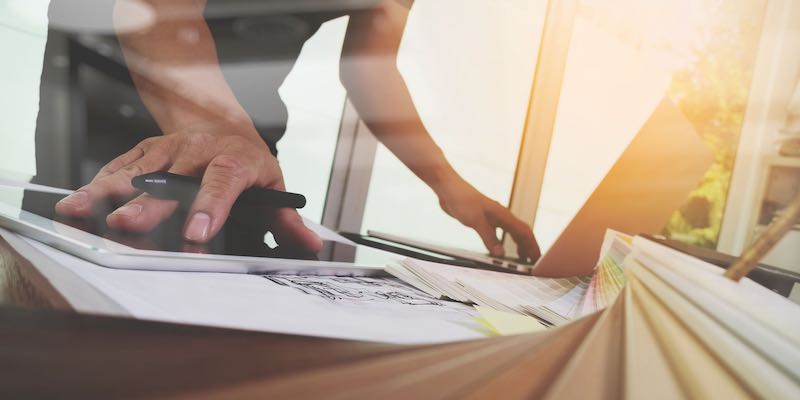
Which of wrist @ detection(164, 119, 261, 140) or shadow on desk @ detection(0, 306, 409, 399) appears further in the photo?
wrist @ detection(164, 119, 261, 140)

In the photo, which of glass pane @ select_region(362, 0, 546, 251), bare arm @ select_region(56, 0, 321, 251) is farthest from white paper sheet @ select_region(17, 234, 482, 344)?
glass pane @ select_region(362, 0, 546, 251)

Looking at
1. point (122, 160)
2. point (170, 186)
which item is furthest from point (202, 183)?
point (122, 160)

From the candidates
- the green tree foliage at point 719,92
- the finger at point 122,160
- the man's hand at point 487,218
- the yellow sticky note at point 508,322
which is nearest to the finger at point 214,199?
the finger at point 122,160

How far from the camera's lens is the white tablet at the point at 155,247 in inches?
11.2

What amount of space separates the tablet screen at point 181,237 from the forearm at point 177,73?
0.49 feet

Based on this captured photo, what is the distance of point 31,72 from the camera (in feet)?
4.43

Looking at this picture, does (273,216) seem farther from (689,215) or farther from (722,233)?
(722,233)

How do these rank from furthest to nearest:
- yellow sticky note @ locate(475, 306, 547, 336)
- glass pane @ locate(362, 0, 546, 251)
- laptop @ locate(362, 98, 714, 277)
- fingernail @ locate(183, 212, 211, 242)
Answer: glass pane @ locate(362, 0, 546, 251), laptop @ locate(362, 98, 714, 277), fingernail @ locate(183, 212, 211, 242), yellow sticky note @ locate(475, 306, 547, 336)

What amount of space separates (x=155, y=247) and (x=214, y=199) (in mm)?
82

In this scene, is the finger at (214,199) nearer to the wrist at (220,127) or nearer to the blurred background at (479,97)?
the wrist at (220,127)

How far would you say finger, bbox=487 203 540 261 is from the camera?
3.87ft

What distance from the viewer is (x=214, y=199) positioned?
1.35ft

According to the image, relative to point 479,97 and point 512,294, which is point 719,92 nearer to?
point 479,97

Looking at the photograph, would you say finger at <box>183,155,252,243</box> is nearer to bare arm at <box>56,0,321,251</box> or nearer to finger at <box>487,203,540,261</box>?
bare arm at <box>56,0,321,251</box>
